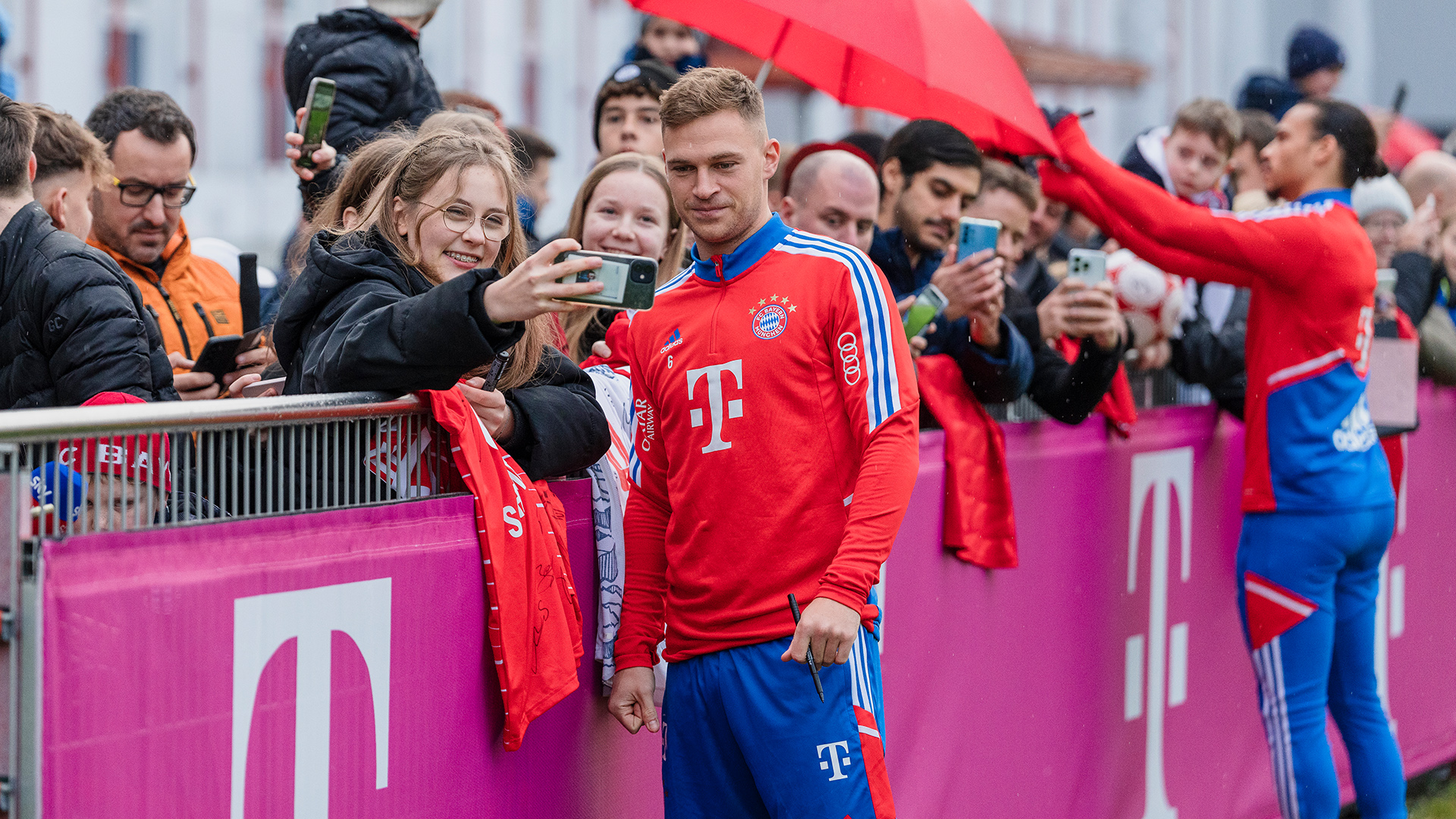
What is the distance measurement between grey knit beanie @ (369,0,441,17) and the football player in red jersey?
1971 millimetres

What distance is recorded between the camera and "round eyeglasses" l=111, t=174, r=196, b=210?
405 cm

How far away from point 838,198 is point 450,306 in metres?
2.10

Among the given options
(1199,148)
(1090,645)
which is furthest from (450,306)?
(1199,148)

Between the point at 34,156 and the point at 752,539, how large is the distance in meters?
1.95

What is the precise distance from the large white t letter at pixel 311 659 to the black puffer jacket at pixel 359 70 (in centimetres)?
217

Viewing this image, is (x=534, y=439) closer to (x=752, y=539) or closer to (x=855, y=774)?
(x=752, y=539)

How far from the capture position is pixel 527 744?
9.87 ft

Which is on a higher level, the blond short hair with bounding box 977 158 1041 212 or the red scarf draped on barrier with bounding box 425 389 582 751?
the blond short hair with bounding box 977 158 1041 212

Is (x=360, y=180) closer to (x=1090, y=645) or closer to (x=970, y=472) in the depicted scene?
(x=970, y=472)

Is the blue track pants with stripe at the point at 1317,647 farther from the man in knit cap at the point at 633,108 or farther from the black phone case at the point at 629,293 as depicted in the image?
the black phone case at the point at 629,293

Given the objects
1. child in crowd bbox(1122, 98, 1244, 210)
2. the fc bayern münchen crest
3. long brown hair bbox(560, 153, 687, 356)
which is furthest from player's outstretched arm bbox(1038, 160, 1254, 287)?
the fc bayern münchen crest

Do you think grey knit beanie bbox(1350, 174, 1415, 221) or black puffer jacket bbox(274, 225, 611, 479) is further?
grey knit beanie bbox(1350, 174, 1415, 221)

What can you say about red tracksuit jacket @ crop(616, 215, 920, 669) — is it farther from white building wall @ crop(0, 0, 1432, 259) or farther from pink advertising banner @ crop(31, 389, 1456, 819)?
white building wall @ crop(0, 0, 1432, 259)

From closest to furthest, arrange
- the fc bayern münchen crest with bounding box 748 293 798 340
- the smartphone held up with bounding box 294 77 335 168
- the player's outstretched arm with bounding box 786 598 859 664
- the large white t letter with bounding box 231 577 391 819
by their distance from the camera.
A: 1. the large white t letter with bounding box 231 577 391 819
2. the player's outstretched arm with bounding box 786 598 859 664
3. the fc bayern münchen crest with bounding box 748 293 798 340
4. the smartphone held up with bounding box 294 77 335 168
